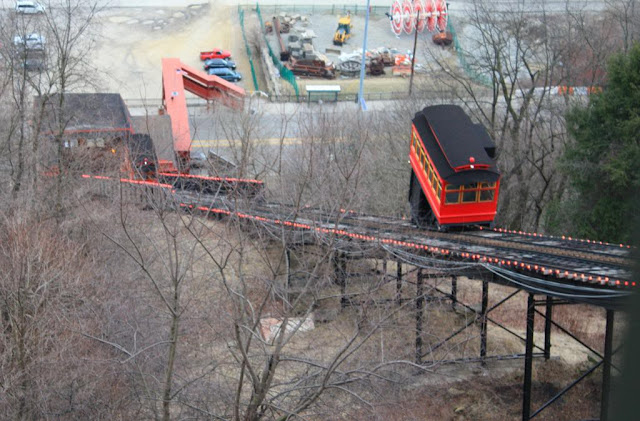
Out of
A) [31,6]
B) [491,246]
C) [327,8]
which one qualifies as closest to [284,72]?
[327,8]

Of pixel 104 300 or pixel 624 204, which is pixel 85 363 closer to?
pixel 104 300

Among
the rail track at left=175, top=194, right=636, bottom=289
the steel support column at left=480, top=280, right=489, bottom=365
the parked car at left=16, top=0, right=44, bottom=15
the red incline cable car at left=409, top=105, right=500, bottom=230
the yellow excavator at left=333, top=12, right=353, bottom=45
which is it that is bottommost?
the steel support column at left=480, top=280, right=489, bottom=365

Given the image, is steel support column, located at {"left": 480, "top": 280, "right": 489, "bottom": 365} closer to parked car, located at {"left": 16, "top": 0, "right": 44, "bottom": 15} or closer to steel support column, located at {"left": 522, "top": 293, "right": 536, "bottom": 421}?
steel support column, located at {"left": 522, "top": 293, "right": 536, "bottom": 421}

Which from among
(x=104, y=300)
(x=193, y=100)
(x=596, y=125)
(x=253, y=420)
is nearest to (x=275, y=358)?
(x=253, y=420)

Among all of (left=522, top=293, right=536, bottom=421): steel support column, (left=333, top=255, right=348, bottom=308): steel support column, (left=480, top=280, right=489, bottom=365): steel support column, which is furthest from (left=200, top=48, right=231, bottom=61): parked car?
(left=522, top=293, right=536, bottom=421): steel support column

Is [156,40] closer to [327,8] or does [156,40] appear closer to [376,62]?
[327,8]

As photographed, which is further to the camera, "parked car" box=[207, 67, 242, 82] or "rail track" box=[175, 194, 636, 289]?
"parked car" box=[207, 67, 242, 82]

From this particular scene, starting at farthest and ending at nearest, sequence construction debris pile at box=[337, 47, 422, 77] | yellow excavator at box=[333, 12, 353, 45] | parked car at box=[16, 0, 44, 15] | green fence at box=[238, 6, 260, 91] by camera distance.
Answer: yellow excavator at box=[333, 12, 353, 45]
construction debris pile at box=[337, 47, 422, 77]
green fence at box=[238, 6, 260, 91]
parked car at box=[16, 0, 44, 15]

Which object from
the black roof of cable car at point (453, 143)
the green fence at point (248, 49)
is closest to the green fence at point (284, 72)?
the green fence at point (248, 49)
